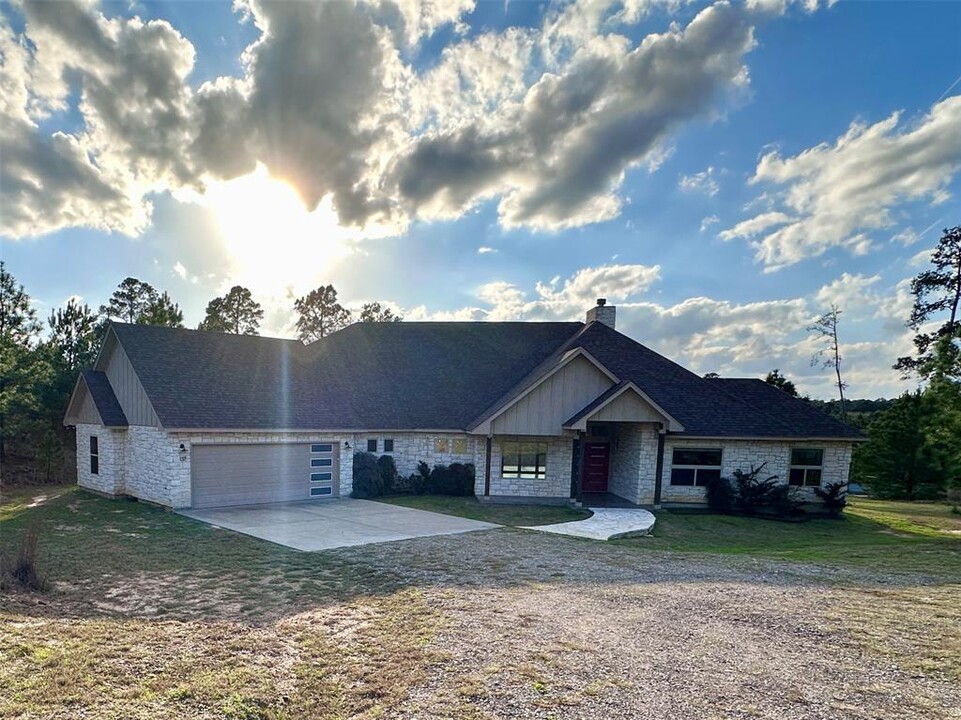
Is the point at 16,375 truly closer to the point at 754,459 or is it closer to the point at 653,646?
the point at 653,646

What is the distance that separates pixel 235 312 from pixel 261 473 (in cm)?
2353

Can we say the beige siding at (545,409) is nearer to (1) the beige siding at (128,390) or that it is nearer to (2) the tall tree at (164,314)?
(1) the beige siding at (128,390)

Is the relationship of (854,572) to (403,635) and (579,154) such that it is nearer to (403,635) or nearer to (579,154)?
(403,635)

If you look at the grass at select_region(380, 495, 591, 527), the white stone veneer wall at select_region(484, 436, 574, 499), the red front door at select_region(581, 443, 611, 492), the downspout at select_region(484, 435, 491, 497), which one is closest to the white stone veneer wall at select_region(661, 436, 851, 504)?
the red front door at select_region(581, 443, 611, 492)

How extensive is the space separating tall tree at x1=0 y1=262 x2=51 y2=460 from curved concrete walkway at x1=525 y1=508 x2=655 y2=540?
19443 millimetres

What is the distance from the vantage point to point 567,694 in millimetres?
4379

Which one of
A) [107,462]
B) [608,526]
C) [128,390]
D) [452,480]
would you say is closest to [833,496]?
[608,526]

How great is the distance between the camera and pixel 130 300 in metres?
32.1

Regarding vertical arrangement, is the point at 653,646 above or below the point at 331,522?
above

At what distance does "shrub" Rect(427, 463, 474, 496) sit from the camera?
17.8 metres

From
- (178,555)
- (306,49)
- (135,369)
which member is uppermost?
(306,49)

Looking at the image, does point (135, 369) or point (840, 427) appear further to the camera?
point (840, 427)

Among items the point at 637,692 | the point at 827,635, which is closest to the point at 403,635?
the point at 637,692

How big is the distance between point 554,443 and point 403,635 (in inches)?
484
